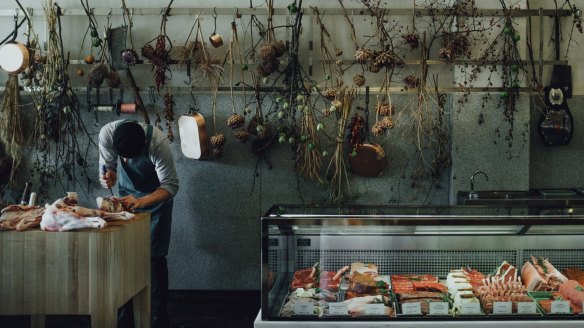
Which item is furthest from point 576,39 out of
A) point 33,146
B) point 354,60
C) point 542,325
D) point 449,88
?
point 33,146

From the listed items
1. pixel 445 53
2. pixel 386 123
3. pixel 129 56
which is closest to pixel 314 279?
pixel 386 123

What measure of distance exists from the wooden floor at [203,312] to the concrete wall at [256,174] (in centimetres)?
10

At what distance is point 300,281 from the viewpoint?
3836mm

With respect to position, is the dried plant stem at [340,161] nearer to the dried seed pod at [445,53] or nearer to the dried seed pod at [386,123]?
the dried seed pod at [386,123]

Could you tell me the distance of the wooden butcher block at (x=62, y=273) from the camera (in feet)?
12.7

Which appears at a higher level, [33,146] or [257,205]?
[33,146]

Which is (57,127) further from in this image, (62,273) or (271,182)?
(62,273)

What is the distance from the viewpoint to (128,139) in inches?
190

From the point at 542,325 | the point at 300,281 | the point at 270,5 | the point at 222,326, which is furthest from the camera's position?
the point at 270,5

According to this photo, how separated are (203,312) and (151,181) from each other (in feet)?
4.74

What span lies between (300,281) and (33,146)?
3743mm

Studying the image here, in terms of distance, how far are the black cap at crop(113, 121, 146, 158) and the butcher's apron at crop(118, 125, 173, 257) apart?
23 cm

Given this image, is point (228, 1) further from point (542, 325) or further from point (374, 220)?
point (542, 325)

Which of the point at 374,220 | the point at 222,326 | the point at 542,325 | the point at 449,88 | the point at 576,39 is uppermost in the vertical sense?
the point at 576,39
